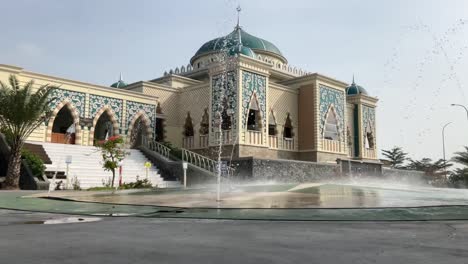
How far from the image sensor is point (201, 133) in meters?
25.3

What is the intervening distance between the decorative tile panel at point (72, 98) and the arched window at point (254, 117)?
28.9 ft

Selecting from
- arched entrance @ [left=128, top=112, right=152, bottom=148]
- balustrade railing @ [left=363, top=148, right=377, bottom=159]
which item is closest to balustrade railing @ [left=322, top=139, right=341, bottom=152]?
balustrade railing @ [left=363, top=148, right=377, bottom=159]

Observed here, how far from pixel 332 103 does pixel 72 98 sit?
1543cm

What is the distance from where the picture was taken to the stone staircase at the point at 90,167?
56.4 ft

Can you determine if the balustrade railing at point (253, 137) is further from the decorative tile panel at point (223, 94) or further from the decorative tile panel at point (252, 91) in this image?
the decorative tile panel at point (223, 94)

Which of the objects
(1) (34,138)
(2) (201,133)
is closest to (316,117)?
(2) (201,133)

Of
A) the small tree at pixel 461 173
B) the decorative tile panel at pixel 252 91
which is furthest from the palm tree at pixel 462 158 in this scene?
the decorative tile panel at pixel 252 91

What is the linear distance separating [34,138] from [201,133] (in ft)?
29.6

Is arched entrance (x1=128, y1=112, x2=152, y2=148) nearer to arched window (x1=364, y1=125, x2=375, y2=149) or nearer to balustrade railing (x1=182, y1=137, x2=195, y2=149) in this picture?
balustrade railing (x1=182, y1=137, x2=195, y2=149)

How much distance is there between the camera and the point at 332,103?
89.5 ft

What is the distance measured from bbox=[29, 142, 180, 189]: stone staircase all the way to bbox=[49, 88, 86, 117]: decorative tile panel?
88.2 inches

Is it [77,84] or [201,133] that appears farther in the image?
[201,133]

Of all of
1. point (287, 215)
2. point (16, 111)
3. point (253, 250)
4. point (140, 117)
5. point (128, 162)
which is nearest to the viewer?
point (253, 250)

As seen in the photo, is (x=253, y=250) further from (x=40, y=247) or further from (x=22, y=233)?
(x=22, y=233)
